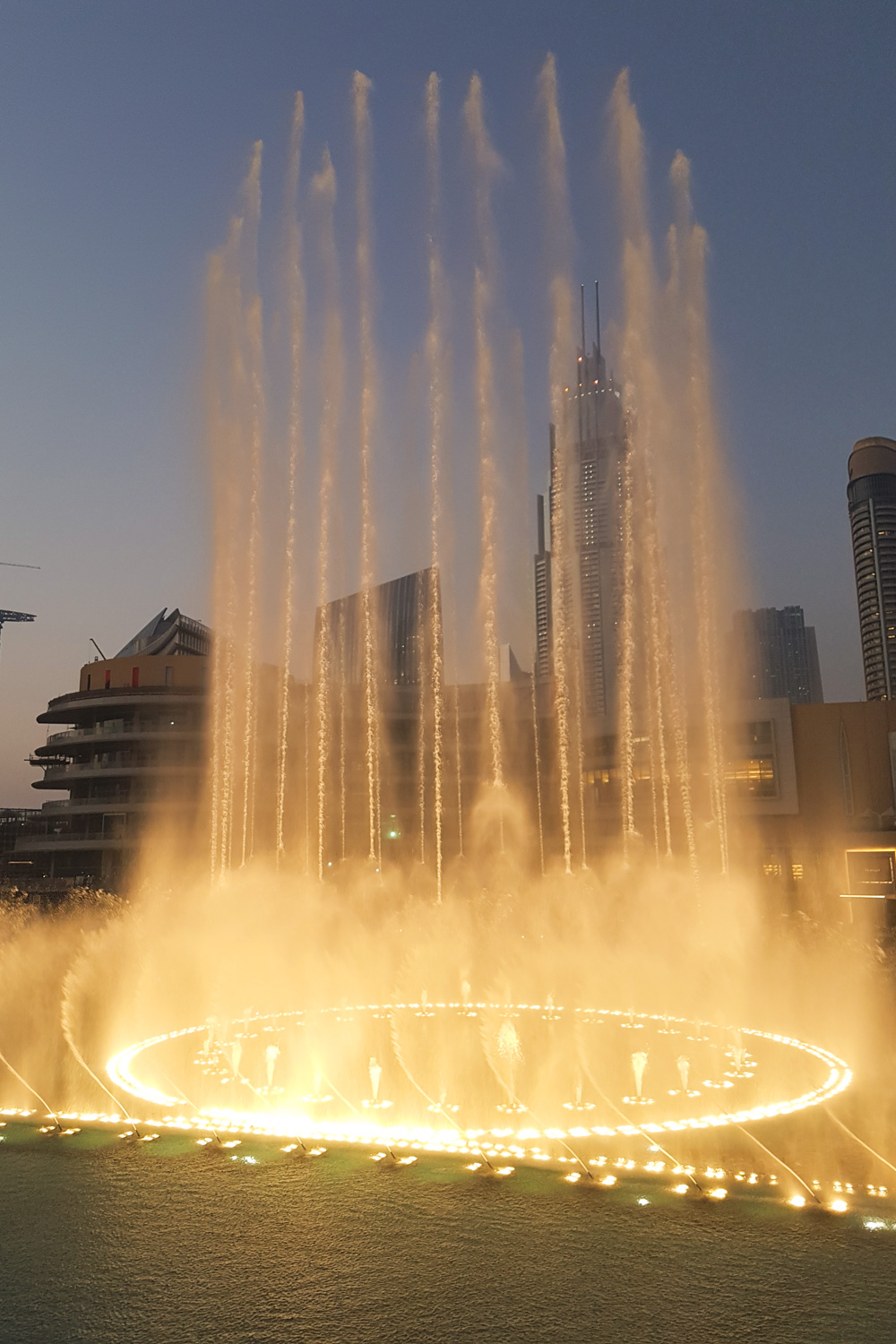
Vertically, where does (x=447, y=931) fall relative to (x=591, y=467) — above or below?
below

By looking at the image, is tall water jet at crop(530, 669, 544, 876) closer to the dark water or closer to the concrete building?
the concrete building

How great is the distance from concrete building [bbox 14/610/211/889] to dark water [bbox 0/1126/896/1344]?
2376 inches

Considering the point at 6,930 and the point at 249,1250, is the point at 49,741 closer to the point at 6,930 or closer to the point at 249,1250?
the point at 6,930

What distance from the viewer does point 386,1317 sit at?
6684 mm

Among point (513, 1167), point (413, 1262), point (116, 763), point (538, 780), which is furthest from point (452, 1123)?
point (538, 780)

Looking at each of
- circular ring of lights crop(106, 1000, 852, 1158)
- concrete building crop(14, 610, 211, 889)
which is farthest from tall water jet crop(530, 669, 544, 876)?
circular ring of lights crop(106, 1000, 852, 1158)

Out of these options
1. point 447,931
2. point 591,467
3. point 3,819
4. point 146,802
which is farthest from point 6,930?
point 591,467

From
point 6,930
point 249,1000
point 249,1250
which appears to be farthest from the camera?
point 6,930

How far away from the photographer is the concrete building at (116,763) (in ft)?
228

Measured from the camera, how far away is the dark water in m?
6.61

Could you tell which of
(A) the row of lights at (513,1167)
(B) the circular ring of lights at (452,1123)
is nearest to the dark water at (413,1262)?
(A) the row of lights at (513,1167)

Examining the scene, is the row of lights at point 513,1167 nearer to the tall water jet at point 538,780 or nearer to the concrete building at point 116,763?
the concrete building at point 116,763

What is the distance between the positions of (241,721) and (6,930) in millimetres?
42065

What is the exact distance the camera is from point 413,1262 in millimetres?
7555
